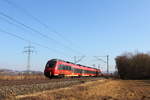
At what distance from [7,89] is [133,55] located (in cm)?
8550

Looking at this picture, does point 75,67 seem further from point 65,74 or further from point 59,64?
point 59,64

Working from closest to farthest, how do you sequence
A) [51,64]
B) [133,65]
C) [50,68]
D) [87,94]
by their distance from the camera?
[87,94] → [50,68] → [51,64] → [133,65]

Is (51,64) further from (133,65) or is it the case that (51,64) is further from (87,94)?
(133,65)

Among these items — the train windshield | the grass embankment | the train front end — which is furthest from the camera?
the train windshield

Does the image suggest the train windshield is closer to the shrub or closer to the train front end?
the train front end

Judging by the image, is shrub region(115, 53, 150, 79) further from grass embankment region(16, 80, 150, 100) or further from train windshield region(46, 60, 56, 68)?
grass embankment region(16, 80, 150, 100)

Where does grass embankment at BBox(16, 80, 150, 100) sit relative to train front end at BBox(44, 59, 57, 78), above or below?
below

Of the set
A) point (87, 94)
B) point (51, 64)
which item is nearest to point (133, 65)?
point (51, 64)

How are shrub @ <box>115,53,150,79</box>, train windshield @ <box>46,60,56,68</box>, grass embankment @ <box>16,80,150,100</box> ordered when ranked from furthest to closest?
shrub @ <box>115,53,150,79</box> < train windshield @ <box>46,60,56,68</box> < grass embankment @ <box>16,80,150,100</box>

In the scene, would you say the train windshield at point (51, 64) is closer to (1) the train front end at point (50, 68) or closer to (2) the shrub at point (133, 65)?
(1) the train front end at point (50, 68)

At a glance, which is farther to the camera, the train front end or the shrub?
the shrub

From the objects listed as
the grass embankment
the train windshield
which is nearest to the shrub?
the train windshield

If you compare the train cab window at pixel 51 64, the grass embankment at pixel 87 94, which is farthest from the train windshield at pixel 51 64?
the grass embankment at pixel 87 94

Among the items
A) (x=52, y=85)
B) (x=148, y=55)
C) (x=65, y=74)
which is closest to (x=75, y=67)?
(x=65, y=74)
